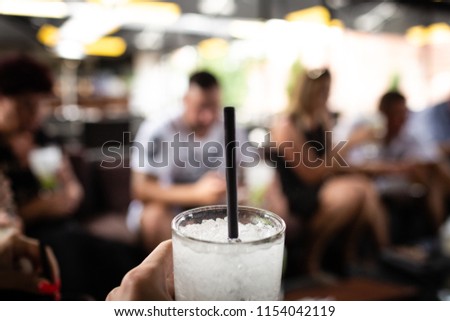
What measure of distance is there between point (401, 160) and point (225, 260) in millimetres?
2661

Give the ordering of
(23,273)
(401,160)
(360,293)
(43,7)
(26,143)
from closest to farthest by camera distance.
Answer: (23,273) < (360,293) < (26,143) < (401,160) < (43,7)

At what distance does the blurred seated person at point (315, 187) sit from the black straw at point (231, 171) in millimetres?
890

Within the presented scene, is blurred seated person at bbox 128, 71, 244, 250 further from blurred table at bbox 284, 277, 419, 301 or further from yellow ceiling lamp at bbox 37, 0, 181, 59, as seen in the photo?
yellow ceiling lamp at bbox 37, 0, 181, 59

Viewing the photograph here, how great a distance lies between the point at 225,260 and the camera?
50 cm

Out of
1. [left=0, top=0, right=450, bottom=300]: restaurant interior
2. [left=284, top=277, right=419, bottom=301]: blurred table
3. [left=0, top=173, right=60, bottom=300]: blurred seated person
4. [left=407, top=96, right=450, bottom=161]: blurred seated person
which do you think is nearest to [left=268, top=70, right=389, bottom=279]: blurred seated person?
[left=0, top=0, right=450, bottom=300]: restaurant interior

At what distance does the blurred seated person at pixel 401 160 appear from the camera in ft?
7.01

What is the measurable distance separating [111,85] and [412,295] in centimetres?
1231

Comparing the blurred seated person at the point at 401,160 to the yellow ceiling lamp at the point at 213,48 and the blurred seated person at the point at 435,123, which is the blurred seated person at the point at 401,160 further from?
the yellow ceiling lamp at the point at 213,48

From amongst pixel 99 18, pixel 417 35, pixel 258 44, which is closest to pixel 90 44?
pixel 99 18

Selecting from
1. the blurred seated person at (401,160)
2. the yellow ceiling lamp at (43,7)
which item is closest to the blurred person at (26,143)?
the blurred seated person at (401,160)

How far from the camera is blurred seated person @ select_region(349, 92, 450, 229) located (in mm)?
2137

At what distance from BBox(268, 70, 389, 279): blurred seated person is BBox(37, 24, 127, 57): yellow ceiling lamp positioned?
6.76m

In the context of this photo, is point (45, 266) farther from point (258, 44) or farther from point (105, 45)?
point (105, 45)
